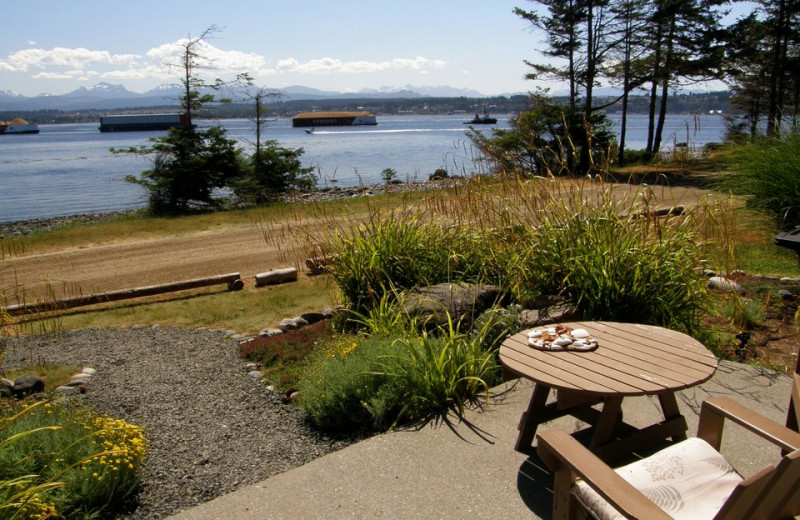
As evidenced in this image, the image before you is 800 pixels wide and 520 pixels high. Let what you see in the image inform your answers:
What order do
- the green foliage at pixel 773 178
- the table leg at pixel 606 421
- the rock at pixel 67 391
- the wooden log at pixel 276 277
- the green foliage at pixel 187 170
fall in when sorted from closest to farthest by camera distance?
the table leg at pixel 606 421, the rock at pixel 67 391, the green foliage at pixel 773 178, the wooden log at pixel 276 277, the green foliage at pixel 187 170

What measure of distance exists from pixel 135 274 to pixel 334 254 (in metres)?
5.92

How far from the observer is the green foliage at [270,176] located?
22406 millimetres

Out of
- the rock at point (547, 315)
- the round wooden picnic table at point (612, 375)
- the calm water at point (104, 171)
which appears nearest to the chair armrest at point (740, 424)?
the round wooden picnic table at point (612, 375)

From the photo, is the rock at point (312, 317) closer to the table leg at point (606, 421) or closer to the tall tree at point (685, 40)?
the table leg at point (606, 421)

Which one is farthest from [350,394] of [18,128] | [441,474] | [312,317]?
[18,128]

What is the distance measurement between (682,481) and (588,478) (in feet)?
1.90

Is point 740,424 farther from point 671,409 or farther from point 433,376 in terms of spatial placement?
point 433,376

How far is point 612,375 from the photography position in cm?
344

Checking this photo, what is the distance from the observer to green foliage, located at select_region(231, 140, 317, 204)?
73.5ft

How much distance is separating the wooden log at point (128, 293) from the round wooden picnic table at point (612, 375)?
710 cm

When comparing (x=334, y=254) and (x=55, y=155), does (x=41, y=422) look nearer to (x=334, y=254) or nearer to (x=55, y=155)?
(x=334, y=254)

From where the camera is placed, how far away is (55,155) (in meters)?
65.2

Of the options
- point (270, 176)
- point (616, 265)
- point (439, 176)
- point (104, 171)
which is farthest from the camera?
point (104, 171)

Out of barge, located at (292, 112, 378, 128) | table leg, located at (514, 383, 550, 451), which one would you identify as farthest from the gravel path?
barge, located at (292, 112, 378, 128)
